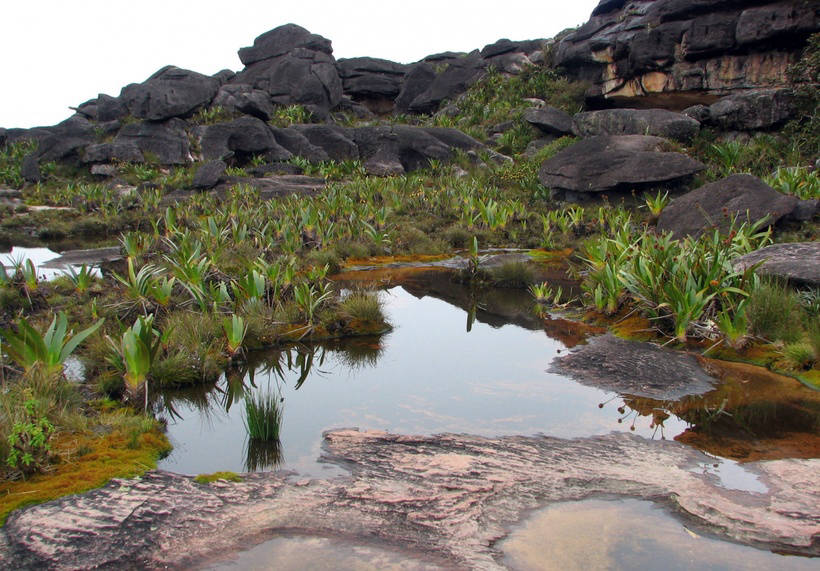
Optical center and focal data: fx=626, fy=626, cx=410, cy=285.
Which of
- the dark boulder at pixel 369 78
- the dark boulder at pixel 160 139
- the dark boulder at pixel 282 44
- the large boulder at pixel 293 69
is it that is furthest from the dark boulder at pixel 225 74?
the dark boulder at pixel 160 139

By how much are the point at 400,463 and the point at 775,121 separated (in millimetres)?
21017

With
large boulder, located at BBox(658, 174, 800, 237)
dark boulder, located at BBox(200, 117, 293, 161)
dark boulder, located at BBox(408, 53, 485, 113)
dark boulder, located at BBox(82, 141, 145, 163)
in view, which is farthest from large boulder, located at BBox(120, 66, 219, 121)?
large boulder, located at BBox(658, 174, 800, 237)

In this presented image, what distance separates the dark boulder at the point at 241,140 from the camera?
1131 inches

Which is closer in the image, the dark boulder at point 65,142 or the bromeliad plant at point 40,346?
the bromeliad plant at point 40,346

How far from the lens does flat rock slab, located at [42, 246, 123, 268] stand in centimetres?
1233

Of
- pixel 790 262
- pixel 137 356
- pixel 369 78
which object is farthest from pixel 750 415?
pixel 369 78

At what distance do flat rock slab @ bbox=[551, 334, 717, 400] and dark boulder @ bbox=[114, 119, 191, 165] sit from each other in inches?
1023

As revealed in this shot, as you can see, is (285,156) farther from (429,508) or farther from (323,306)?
(429,508)

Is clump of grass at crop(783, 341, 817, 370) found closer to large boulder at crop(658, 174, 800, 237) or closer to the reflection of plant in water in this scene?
the reflection of plant in water

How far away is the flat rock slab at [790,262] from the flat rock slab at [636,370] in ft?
5.50

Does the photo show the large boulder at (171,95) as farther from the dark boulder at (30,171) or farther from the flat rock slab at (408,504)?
the flat rock slab at (408,504)

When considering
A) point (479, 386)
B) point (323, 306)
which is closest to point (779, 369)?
point (479, 386)

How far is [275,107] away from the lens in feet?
121

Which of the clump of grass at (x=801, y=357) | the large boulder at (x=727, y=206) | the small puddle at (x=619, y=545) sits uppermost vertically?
the large boulder at (x=727, y=206)
